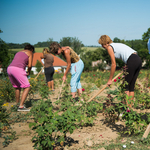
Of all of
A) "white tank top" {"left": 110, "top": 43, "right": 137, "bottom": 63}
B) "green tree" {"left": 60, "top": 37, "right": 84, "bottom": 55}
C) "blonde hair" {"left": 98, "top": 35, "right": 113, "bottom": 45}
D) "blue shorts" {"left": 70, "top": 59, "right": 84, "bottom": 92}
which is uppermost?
"green tree" {"left": 60, "top": 37, "right": 84, "bottom": 55}

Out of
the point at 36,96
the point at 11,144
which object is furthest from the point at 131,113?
the point at 36,96

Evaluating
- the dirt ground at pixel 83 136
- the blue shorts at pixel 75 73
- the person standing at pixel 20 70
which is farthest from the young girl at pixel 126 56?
the person standing at pixel 20 70

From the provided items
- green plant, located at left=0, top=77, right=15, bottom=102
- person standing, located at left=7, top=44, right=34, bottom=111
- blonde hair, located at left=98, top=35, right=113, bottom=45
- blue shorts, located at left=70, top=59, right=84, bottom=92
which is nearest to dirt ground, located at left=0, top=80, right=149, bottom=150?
person standing, located at left=7, top=44, right=34, bottom=111

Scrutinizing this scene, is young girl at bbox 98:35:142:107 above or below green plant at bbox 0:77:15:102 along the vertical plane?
above

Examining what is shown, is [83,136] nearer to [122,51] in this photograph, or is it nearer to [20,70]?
[122,51]

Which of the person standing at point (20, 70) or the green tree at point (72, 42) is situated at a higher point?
the green tree at point (72, 42)

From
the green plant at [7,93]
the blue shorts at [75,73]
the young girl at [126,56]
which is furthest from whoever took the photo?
the green plant at [7,93]

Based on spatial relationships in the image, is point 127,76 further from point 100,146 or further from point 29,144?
point 29,144

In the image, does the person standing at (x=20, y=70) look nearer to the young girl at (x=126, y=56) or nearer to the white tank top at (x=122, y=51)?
the young girl at (x=126, y=56)

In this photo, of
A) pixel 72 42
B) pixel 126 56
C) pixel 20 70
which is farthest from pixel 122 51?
pixel 72 42

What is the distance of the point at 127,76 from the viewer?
2762mm

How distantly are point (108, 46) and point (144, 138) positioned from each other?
159 centimetres

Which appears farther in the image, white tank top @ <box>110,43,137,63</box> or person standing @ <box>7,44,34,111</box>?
person standing @ <box>7,44,34,111</box>

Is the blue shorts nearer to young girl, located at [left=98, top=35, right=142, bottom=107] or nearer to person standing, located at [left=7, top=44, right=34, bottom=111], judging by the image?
young girl, located at [left=98, top=35, right=142, bottom=107]
